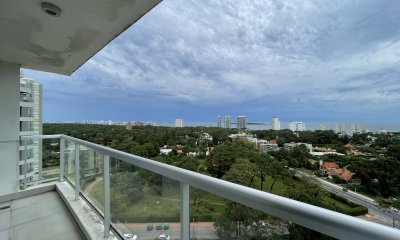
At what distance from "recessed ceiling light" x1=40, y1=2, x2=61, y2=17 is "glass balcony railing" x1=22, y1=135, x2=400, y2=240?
1523mm

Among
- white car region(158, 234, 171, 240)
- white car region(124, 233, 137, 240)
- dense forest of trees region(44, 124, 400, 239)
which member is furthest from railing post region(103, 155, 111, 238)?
white car region(158, 234, 171, 240)

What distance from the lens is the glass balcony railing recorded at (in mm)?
660

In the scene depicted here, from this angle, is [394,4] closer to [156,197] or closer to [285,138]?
[285,138]

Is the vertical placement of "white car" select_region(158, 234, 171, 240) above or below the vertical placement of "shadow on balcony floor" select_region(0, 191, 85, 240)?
above

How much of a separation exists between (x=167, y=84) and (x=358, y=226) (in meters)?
47.3

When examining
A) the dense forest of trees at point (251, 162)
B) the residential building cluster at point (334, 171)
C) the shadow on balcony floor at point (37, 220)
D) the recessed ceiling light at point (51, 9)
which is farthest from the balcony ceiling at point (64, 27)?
the residential building cluster at point (334, 171)

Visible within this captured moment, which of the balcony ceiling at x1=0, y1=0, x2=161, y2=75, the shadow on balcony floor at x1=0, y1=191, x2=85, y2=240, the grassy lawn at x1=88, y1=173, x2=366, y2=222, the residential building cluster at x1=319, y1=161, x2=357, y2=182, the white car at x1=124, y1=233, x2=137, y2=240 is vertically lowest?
the residential building cluster at x1=319, y1=161, x2=357, y2=182

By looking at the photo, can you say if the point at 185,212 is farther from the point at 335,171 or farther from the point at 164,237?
the point at 335,171

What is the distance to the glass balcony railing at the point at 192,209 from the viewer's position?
66 cm

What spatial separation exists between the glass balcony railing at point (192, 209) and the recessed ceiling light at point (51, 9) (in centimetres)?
152

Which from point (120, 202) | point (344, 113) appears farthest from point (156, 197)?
point (344, 113)

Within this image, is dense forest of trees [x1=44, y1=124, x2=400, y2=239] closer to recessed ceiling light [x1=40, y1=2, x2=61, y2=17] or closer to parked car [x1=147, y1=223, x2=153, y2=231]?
parked car [x1=147, y1=223, x2=153, y2=231]

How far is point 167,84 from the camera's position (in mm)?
46750

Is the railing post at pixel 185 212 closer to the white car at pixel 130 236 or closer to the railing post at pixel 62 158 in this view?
the white car at pixel 130 236
